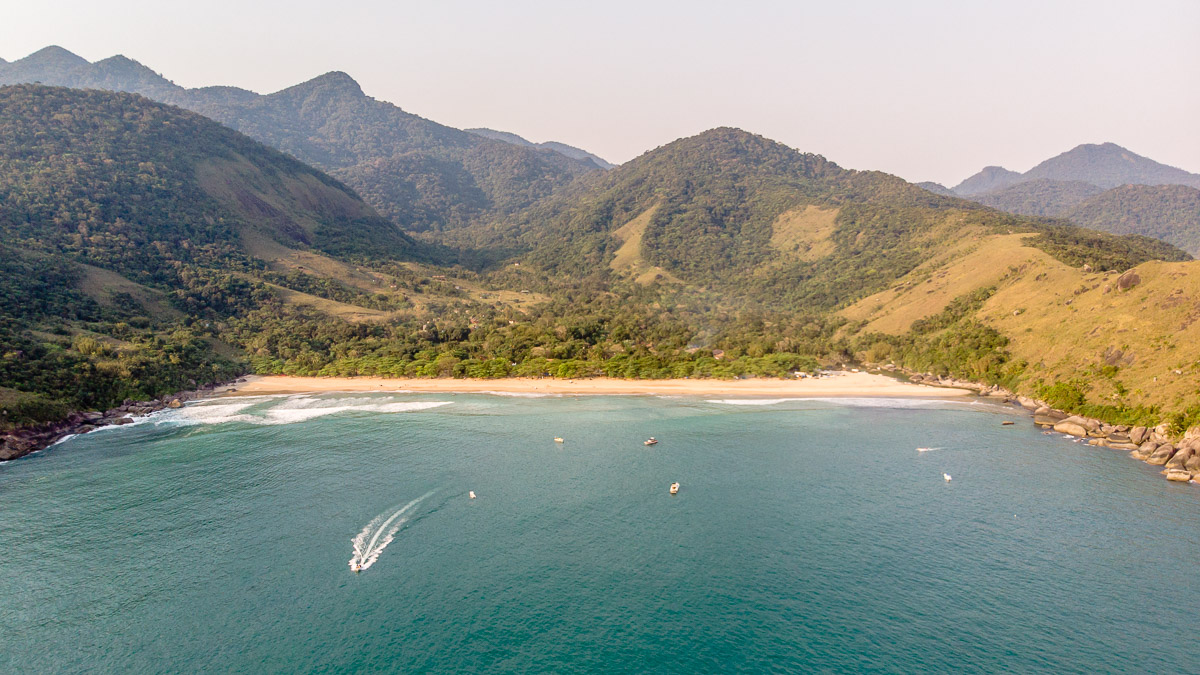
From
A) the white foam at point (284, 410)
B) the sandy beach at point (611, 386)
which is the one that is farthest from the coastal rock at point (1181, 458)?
the white foam at point (284, 410)

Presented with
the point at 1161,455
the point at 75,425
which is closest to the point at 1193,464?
the point at 1161,455

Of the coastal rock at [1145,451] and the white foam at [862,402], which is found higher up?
the white foam at [862,402]

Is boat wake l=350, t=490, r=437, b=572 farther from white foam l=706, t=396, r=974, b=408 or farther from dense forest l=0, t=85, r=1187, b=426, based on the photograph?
white foam l=706, t=396, r=974, b=408

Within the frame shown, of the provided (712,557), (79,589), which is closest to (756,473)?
(712,557)

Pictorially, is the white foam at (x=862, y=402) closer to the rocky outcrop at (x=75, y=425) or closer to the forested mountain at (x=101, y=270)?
the rocky outcrop at (x=75, y=425)

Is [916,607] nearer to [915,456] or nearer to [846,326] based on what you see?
[915,456]

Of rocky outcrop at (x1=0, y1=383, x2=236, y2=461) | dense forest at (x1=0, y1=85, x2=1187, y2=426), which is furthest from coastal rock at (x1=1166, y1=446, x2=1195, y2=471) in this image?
rocky outcrop at (x1=0, y1=383, x2=236, y2=461)

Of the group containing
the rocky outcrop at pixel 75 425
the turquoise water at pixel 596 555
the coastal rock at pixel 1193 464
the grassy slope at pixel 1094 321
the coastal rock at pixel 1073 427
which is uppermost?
the grassy slope at pixel 1094 321

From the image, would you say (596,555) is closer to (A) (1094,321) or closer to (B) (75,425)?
(B) (75,425)
